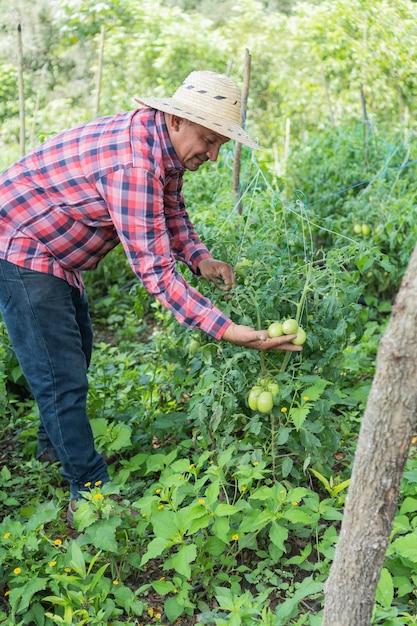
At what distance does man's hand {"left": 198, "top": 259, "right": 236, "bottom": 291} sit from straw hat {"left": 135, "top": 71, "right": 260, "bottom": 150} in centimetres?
46

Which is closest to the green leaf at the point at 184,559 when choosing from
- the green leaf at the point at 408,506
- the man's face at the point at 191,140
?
the green leaf at the point at 408,506

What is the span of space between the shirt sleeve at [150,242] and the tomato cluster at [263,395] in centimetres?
25

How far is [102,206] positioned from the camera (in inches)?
88.4

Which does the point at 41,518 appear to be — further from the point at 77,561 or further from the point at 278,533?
the point at 278,533

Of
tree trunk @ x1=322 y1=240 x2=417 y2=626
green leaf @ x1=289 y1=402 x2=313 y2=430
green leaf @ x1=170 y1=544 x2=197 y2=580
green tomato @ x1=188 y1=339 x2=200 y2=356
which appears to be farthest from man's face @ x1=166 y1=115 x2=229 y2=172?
green leaf @ x1=170 y1=544 x2=197 y2=580

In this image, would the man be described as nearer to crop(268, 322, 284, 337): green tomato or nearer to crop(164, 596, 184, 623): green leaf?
crop(268, 322, 284, 337): green tomato

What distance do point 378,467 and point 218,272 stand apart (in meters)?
1.25

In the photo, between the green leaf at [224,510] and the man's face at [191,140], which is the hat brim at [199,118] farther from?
the green leaf at [224,510]

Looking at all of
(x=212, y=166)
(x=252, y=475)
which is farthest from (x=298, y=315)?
(x=212, y=166)

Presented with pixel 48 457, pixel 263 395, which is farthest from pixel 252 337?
pixel 48 457

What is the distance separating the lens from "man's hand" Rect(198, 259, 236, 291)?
2.49 m

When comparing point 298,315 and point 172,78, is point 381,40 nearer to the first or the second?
point 172,78

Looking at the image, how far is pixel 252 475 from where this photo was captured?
214cm

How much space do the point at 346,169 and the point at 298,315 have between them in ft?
10.5
